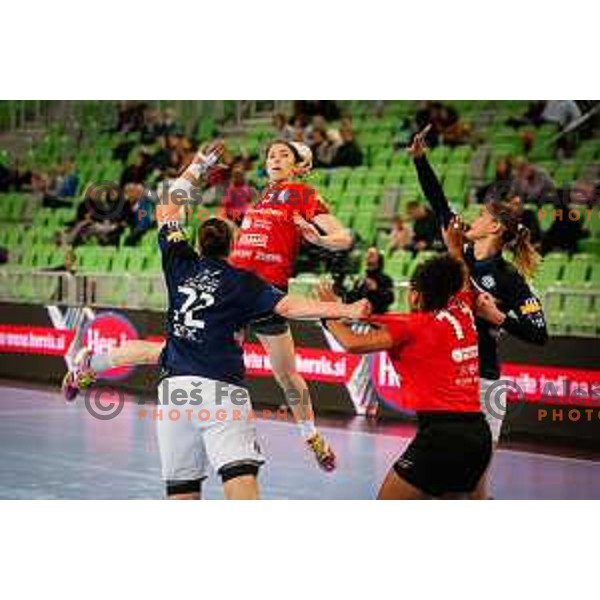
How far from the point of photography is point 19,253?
582 inches

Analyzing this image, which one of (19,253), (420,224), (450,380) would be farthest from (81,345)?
(450,380)

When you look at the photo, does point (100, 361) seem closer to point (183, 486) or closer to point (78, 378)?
point (78, 378)

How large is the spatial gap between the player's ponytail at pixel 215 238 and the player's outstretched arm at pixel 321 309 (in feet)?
1.23

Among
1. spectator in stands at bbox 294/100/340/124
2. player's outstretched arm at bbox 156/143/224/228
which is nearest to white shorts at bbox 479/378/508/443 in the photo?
player's outstretched arm at bbox 156/143/224/228

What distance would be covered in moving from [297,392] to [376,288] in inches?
132

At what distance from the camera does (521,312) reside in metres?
6.75

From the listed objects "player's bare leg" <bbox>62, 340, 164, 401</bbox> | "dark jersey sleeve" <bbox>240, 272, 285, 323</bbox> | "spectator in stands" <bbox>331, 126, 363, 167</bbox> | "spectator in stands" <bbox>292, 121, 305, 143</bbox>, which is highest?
"spectator in stands" <bbox>292, 121, 305, 143</bbox>

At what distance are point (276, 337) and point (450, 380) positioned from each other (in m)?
2.40

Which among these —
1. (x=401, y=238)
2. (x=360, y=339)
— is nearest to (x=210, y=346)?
(x=360, y=339)

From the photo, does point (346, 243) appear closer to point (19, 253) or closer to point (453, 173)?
point (453, 173)

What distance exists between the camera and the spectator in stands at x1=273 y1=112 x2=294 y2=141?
43.5ft

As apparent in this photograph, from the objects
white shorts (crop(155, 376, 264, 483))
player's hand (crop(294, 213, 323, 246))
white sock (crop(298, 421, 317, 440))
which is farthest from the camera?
white sock (crop(298, 421, 317, 440))

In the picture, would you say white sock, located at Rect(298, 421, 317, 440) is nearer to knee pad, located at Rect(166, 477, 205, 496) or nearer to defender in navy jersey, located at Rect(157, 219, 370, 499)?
defender in navy jersey, located at Rect(157, 219, 370, 499)

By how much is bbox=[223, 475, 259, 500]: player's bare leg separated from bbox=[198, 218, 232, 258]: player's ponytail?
1036mm
